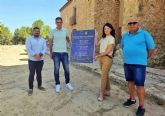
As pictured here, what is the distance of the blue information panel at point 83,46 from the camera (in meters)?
6.47

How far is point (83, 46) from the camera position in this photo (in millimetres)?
6621

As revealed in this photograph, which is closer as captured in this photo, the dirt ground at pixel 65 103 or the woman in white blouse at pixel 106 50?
the dirt ground at pixel 65 103

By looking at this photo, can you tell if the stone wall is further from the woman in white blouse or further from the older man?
the older man

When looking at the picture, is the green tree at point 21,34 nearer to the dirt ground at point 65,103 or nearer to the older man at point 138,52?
the dirt ground at point 65,103

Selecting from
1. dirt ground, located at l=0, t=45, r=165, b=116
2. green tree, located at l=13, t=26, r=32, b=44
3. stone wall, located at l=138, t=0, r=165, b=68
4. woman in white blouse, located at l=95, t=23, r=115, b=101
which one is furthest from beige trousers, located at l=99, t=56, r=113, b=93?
green tree, located at l=13, t=26, r=32, b=44

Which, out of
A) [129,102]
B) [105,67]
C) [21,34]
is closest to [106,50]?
[105,67]

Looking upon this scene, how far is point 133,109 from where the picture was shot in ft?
18.2

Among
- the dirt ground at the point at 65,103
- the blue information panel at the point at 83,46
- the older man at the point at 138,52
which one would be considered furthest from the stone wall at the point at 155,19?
the older man at the point at 138,52

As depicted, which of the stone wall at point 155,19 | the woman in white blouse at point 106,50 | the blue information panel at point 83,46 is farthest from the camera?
the stone wall at point 155,19

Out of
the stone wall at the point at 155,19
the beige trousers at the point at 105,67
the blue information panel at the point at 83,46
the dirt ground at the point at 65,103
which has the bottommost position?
the dirt ground at the point at 65,103

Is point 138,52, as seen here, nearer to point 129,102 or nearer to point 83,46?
point 129,102

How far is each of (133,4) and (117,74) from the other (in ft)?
13.7

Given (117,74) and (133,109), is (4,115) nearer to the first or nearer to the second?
(133,109)

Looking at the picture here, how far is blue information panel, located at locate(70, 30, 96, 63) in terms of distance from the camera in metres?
6.47
